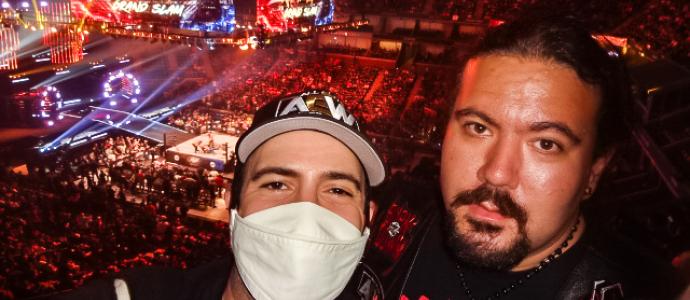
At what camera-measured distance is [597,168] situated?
253 cm

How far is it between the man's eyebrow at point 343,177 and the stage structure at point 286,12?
1941 cm

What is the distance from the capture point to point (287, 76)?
29078 millimetres

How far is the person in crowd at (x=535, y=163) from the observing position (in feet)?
7.32

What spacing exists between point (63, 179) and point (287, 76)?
15889 mm

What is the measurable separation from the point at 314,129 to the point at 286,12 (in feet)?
65.0

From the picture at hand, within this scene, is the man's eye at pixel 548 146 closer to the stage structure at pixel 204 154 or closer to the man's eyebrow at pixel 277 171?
the man's eyebrow at pixel 277 171

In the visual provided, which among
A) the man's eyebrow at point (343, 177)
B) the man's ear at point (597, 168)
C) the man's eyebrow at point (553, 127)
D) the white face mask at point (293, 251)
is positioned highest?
the man's eyebrow at point (553, 127)

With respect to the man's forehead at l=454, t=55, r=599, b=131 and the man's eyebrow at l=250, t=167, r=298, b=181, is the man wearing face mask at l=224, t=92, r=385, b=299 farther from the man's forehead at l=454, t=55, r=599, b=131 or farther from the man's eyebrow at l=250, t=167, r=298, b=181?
the man's forehead at l=454, t=55, r=599, b=131

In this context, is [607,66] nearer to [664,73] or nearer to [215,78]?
[664,73]

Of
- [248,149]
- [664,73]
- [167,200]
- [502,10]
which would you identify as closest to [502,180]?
[248,149]

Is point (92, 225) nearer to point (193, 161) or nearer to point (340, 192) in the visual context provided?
point (193, 161)

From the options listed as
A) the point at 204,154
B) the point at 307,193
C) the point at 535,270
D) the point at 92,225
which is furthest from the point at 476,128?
the point at 204,154

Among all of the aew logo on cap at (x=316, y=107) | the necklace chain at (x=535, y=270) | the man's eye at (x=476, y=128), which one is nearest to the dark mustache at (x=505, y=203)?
the man's eye at (x=476, y=128)

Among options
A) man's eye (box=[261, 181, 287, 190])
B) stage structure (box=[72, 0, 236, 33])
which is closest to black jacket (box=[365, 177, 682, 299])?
man's eye (box=[261, 181, 287, 190])
